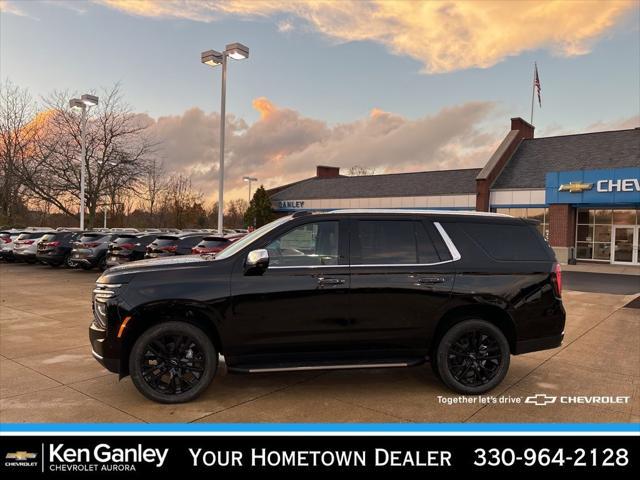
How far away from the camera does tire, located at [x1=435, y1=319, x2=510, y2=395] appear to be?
4762mm

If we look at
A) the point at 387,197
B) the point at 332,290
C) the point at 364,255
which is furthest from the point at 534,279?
the point at 387,197

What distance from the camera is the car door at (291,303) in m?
4.45

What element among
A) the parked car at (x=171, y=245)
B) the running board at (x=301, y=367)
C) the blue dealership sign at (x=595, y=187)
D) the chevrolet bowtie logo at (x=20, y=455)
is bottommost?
the chevrolet bowtie logo at (x=20, y=455)

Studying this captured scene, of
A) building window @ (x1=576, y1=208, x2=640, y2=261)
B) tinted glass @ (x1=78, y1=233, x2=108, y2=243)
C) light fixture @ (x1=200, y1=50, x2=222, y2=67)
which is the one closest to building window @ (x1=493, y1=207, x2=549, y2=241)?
building window @ (x1=576, y1=208, x2=640, y2=261)

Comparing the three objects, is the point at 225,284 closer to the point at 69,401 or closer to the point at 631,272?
the point at 69,401

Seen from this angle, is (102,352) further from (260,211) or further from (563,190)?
(260,211)

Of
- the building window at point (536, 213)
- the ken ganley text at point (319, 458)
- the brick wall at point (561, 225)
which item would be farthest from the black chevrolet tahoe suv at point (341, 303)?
the building window at point (536, 213)

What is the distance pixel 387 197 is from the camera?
35.8 meters

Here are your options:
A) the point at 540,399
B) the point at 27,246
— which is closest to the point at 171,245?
the point at 27,246

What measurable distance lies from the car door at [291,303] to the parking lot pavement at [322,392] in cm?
57

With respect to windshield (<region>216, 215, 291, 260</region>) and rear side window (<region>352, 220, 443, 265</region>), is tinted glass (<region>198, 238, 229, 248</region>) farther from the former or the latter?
rear side window (<region>352, 220, 443, 265</region>)

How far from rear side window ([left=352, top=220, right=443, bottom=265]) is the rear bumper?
51.1 inches

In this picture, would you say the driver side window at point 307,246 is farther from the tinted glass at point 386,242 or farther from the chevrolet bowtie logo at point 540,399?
the chevrolet bowtie logo at point 540,399

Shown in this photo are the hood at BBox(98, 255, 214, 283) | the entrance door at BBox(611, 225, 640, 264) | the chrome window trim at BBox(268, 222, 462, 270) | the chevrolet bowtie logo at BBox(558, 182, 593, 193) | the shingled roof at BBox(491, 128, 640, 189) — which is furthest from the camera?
the shingled roof at BBox(491, 128, 640, 189)
